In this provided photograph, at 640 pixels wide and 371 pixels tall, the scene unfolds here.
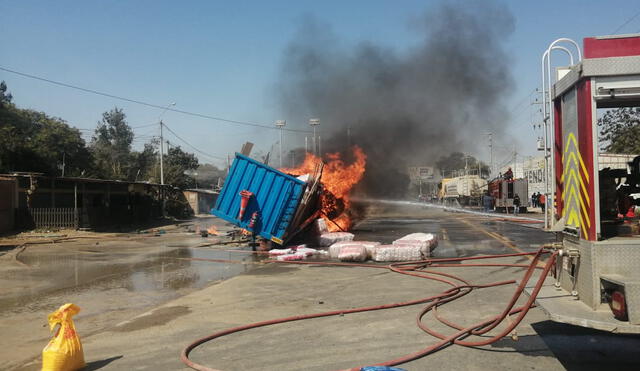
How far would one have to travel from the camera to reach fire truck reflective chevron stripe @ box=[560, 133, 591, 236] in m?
4.10

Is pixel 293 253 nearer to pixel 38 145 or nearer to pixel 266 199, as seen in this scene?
pixel 266 199

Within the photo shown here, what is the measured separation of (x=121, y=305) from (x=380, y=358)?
4.85 metres

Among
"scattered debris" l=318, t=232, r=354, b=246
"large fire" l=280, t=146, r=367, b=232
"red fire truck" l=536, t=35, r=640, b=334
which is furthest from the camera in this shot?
"large fire" l=280, t=146, r=367, b=232

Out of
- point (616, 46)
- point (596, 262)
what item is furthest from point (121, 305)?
point (616, 46)

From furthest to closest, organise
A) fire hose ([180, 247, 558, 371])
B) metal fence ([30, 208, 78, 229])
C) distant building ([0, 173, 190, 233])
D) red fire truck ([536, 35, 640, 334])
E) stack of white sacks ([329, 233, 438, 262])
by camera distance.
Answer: metal fence ([30, 208, 78, 229]), distant building ([0, 173, 190, 233]), stack of white sacks ([329, 233, 438, 262]), fire hose ([180, 247, 558, 371]), red fire truck ([536, 35, 640, 334])

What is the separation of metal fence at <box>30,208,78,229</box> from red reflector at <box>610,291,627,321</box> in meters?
23.9

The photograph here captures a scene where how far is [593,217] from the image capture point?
399cm

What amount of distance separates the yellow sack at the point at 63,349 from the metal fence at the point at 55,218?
20.3 metres

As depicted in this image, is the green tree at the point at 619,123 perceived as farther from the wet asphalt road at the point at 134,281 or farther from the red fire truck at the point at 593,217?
the wet asphalt road at the point at 134,281

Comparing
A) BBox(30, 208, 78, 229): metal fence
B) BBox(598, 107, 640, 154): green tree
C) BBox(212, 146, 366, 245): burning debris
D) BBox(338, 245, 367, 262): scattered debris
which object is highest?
BBox(598, 107, 640, 154): green tree

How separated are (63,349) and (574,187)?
4962mm

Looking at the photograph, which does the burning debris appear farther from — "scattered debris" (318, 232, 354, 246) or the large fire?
the large fire

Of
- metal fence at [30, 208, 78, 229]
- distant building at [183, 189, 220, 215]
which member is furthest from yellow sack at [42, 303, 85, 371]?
distant building at [183, 189, 220, 215]

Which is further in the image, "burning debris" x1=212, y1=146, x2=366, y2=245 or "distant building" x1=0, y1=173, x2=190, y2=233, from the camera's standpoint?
"distant building" x1=0, y1=173, x2=190, y2=233
